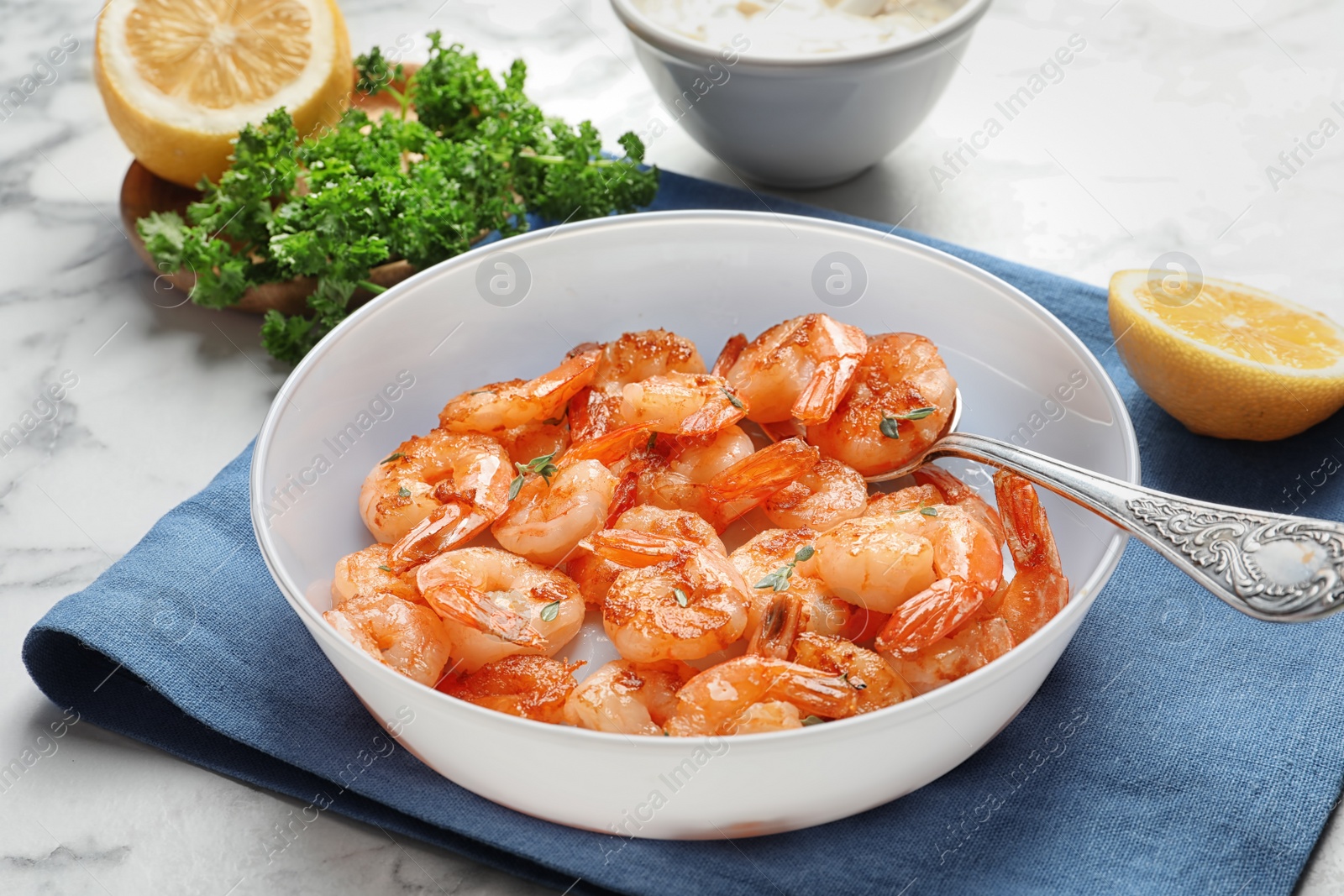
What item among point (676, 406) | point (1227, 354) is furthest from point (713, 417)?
point (1227, 354)

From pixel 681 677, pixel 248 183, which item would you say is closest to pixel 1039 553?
pixel 681 677

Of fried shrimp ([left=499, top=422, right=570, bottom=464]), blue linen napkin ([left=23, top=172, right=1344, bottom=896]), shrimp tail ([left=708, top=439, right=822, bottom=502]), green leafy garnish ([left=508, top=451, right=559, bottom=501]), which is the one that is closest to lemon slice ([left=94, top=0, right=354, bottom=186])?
blue linen napkin ([left=23, top=172, right=1344, bottom=896])

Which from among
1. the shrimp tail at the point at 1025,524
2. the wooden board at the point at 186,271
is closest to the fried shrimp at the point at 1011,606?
the shrimp tail at the point at 1025,524

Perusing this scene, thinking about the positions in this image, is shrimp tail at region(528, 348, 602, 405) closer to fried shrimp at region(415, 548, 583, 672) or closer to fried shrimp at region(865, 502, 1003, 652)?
fried shrimp at region(415, 548, 583, 672)

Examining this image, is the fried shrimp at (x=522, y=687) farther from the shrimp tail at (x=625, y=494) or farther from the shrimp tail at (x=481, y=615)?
the shrimp tail at (x=625, y=494)

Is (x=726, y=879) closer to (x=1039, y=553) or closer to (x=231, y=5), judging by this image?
(x=1039, y=553)

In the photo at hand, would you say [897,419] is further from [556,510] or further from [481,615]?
[481,615]
